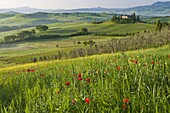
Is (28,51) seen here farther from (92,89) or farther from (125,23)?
(92,89)

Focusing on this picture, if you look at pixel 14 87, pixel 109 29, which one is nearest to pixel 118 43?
pixel 14 87

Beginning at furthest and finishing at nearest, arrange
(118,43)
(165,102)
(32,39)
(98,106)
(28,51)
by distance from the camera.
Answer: (32,39) < (28,51) < (118,43) < (98,106) < (165,102)

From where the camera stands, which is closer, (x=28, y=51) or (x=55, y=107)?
(x=55, y=107)

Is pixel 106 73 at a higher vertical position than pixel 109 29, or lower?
higher

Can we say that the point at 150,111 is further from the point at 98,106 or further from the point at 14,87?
the point at 14,87

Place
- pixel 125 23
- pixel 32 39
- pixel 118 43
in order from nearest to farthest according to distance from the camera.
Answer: pixel 118 43 → pixel 32 39 → pixel 125 23

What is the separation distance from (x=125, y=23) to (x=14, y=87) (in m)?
178

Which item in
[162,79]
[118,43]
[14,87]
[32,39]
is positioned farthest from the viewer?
[32,39]

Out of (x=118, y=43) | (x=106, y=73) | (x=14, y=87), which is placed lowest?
(x=118, y=43)

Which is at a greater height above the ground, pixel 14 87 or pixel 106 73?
pixel 106 73

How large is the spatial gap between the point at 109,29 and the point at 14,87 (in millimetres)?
168345

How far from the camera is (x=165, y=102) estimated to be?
3389 mm

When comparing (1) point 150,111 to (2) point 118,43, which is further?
(2) point 118,43

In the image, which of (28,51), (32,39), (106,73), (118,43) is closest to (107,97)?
(106,73)
